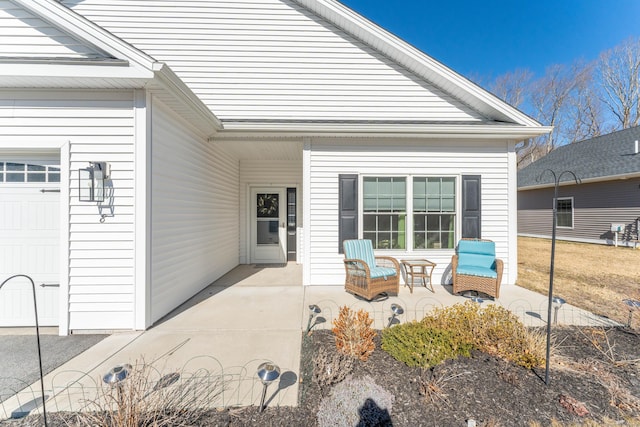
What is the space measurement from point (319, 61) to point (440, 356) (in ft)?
18.2

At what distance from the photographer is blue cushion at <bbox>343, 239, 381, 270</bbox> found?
4.70 m

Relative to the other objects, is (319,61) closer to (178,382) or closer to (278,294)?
(278,294)

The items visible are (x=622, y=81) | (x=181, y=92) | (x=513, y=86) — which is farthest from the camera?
(x=513, y=86)

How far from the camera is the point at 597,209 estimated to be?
10.7 metres

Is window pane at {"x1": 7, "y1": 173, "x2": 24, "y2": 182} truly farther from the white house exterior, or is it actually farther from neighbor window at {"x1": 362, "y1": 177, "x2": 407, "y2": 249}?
neighbor window at {"x1": 362, "y1": 177, "x2": 407, "y2": 249}

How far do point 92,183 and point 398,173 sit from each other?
484 cm

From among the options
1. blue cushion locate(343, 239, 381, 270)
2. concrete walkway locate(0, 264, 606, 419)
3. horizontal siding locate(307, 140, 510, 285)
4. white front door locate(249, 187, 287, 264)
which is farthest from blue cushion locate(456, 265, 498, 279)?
white front door locate(249, 187, 287, 264)

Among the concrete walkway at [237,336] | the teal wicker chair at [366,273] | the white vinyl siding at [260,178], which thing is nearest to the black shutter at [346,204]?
the teal wicker chair at [366,273]

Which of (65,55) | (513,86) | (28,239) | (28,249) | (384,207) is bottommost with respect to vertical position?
(28,249)

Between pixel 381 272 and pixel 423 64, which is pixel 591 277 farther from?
pixel 423 64

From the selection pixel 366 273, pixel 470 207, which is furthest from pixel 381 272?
pixel 470 207

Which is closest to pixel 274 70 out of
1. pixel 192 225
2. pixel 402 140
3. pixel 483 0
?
pixel 402 140

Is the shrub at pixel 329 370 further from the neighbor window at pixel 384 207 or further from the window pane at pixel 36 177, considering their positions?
the window pane at pixel 36 177

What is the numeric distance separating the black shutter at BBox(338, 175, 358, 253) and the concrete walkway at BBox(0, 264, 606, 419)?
108cm
